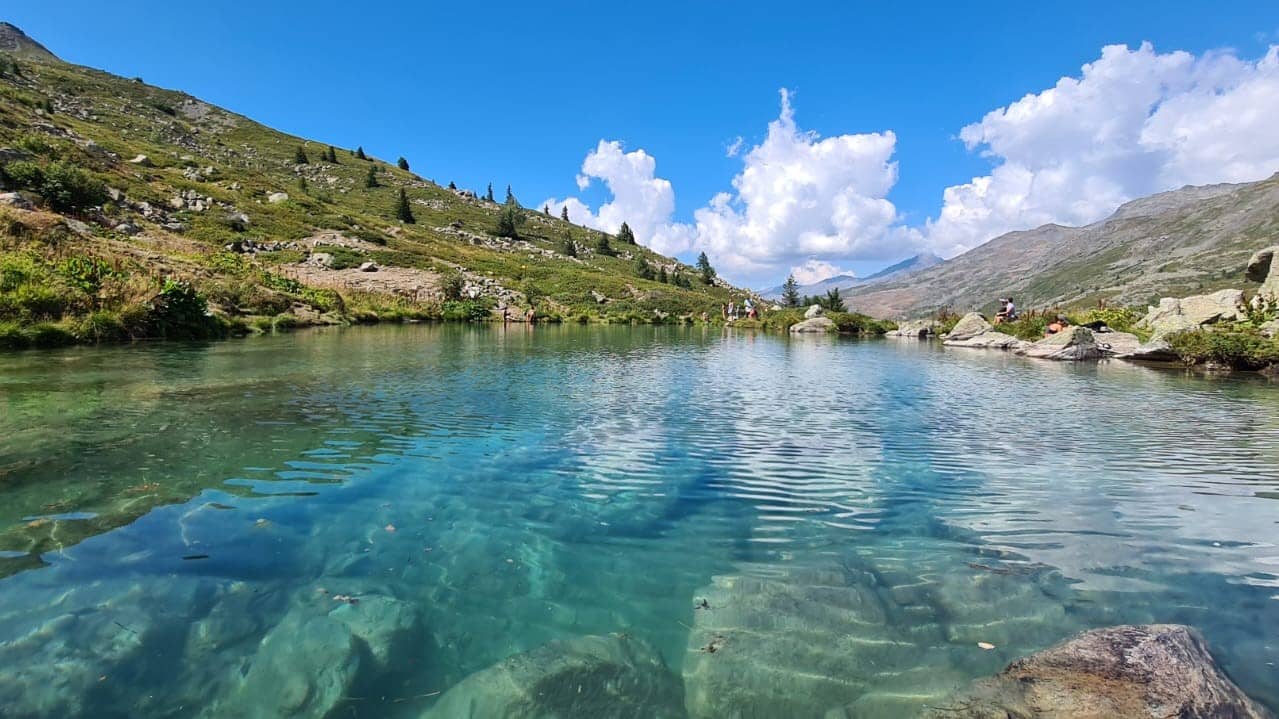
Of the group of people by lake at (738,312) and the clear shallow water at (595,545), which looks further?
the group of people by lake at (738,312)

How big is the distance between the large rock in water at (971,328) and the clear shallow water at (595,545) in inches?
1401

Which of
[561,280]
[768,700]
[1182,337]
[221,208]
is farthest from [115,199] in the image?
[1182,337]

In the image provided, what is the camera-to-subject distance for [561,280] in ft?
282

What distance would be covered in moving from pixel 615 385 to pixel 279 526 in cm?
1224

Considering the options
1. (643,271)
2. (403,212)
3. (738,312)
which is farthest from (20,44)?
(738,312)

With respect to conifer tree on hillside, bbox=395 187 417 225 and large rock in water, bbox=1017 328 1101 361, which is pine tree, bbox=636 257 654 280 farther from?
large rock in water, bbox=1017 328 1101 361

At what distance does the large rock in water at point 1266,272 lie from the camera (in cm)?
2908

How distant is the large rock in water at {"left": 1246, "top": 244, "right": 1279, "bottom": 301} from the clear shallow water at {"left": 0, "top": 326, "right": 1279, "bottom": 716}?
23.7m

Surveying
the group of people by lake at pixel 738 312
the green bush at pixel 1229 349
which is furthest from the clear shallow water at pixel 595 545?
the group of people by lake at pixel 738 312

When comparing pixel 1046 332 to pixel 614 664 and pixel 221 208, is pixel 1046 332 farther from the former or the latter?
pixel 221 208

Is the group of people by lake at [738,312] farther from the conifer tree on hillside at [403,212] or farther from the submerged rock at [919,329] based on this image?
the conifer tree on hillside at [403,212]

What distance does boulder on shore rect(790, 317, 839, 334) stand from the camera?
63531mm

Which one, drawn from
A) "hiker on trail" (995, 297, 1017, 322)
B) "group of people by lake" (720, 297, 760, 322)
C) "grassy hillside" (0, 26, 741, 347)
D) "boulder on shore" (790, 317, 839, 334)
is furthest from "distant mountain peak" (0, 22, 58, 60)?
"hiker on trail" (995, 297, 1017, 322)

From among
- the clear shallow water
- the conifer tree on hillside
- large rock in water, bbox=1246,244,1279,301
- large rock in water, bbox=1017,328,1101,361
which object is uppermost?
the conifer tree on hillside
